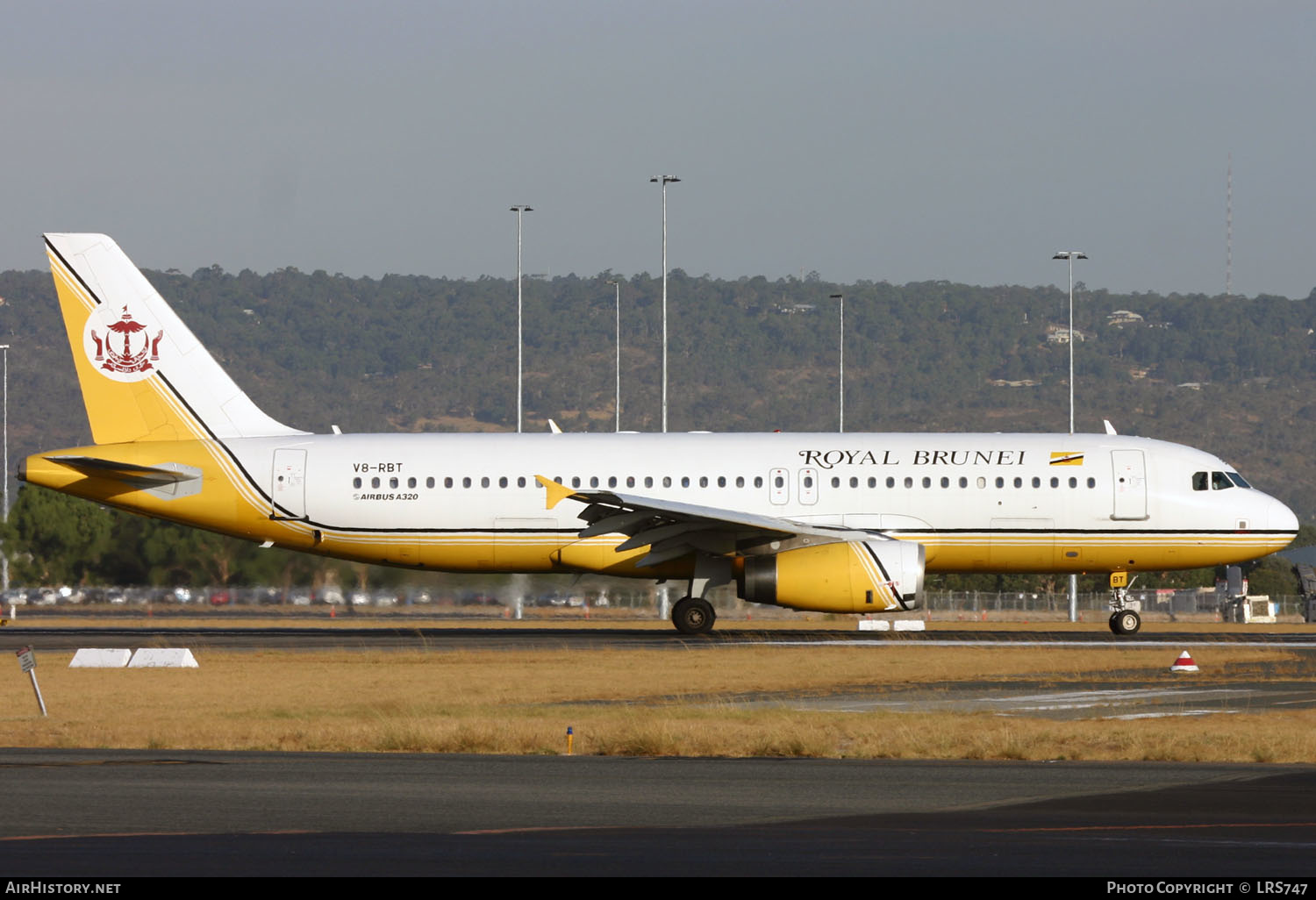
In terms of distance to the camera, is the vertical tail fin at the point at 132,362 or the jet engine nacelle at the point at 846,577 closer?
the jet engine nacelle at the point at 846,577

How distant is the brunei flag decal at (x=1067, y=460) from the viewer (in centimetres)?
3850

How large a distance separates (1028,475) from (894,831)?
2566 centimetres

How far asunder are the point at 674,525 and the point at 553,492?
8.47 ft

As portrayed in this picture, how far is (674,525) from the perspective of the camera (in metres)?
37.2

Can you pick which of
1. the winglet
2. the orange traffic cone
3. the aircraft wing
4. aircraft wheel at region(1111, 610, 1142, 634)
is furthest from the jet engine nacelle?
the orange traffic cone

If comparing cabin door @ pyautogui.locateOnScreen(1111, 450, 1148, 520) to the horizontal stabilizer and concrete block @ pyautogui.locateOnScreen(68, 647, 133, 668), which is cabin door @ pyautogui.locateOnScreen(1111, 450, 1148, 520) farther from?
concrete block @ pyautogui.locateOnScreen(68, 647, 133, 668)

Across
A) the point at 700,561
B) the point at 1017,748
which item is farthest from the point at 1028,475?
the point at 1017,748

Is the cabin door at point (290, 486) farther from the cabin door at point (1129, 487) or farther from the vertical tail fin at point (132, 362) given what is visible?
the cabin door at point (1129, 487)

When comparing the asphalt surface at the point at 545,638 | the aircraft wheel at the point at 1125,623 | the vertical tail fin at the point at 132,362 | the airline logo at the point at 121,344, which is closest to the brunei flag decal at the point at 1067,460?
the aircraft wheel at the point at 1125,623

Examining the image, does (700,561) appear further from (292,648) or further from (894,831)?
(894,831)

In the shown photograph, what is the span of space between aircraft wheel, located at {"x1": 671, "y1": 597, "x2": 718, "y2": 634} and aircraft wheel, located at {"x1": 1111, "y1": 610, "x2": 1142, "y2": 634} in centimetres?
829

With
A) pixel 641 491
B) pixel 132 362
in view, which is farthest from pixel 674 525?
pixel 132 362

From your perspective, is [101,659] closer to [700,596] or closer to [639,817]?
[700,596]

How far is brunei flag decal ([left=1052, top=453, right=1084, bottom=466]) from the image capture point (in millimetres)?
38500
